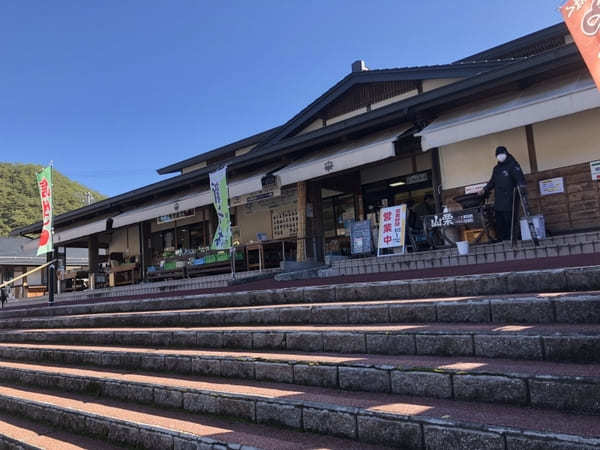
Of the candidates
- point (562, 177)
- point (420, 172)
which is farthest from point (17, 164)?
point (562, 177)

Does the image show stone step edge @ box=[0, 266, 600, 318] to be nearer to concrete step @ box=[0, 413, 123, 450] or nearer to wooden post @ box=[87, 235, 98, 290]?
concrete step @ box=[0, 413, 123, 450]

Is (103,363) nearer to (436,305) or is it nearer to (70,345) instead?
(70,345)

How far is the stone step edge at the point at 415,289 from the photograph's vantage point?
352cm

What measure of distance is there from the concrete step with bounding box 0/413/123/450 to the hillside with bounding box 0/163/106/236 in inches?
1638

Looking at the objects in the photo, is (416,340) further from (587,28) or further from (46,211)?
(46,211)

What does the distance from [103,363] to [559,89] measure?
295 inches

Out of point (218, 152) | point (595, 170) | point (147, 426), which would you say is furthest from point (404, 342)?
point (218, 152)

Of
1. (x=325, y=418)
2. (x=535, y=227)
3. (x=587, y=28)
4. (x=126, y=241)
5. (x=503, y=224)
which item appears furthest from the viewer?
(x=126, y=241)

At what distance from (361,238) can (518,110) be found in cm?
374

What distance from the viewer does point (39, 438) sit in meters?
3.63

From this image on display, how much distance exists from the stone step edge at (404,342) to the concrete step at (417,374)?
0.26ft

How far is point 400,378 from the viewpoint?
9.08 feet

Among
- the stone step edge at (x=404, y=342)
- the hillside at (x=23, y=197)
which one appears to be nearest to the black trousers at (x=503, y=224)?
the stone step edge at (x=404, y=342)

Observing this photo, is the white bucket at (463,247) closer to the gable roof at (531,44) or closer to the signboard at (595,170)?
the signboard at (595,170)
